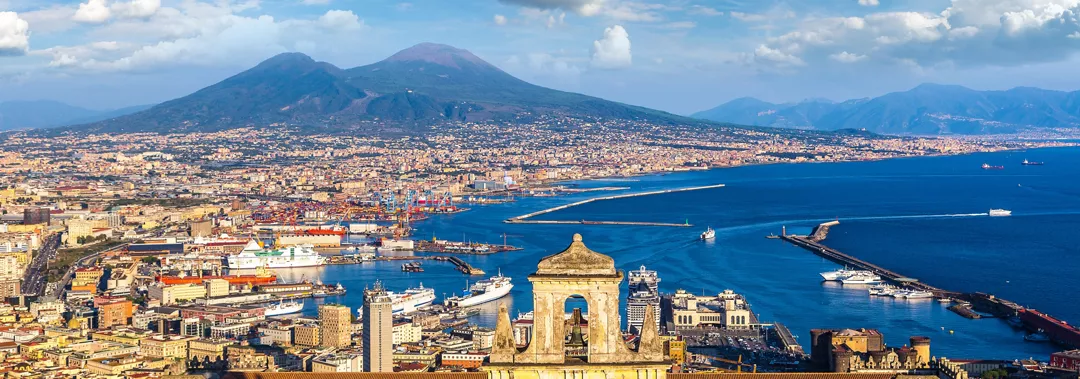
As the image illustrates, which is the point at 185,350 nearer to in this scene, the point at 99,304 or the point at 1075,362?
the point at 99,304

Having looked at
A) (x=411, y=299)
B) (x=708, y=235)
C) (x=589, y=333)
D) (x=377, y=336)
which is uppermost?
(x=589, y=333)

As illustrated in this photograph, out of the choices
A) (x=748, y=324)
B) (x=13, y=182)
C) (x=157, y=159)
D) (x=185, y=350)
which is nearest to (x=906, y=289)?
(x=748, y=324)

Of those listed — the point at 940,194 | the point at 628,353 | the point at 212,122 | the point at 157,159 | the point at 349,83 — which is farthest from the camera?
the point at 349,83

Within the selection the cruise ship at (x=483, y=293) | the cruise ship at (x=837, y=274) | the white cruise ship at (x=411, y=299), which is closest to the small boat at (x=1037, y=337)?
the cruise ship at (x=837, y=274)

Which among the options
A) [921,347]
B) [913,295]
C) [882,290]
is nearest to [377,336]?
[921,347]

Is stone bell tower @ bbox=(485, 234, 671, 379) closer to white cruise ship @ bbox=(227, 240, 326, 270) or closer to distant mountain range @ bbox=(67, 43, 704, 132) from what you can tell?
white cruise ship @ bbox=(227, 240, 326, 270)

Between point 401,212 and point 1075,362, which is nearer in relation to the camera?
point 1075,362

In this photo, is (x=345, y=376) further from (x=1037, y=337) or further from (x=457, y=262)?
(x=457, y=262)
